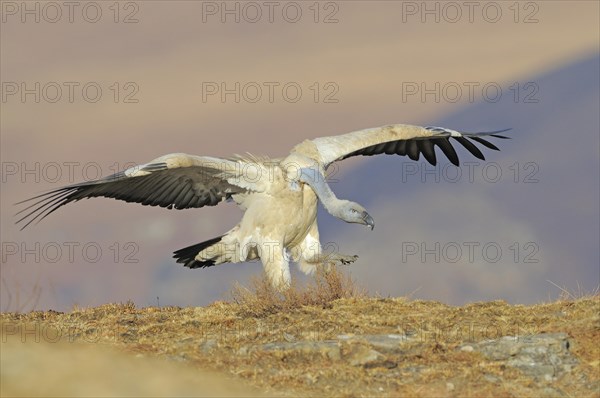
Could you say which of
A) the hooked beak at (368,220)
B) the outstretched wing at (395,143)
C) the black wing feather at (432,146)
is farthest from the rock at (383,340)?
the black wing feather at (432,146)

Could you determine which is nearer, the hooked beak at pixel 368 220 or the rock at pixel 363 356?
the rock at pixel 363 356

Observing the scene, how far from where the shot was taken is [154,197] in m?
16.1

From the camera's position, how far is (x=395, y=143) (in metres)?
18.4

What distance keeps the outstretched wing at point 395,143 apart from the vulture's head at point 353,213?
1598 mm

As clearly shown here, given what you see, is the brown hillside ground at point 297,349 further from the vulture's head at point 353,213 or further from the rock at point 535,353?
the vulture's head at point 353,213

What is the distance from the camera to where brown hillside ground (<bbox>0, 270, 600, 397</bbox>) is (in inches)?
420

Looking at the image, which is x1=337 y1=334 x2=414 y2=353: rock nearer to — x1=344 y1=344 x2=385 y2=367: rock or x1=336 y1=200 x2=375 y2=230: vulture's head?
x1=344 y1=344 x2=385 y2=367: rock

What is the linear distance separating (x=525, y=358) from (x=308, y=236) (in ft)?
16.0

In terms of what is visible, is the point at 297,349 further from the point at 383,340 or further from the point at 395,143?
the point at 395,143

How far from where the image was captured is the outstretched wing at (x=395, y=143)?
1623cm

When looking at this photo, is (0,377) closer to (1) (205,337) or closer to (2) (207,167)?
(1) (205,337)

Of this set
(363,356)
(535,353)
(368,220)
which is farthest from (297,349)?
(368,220)

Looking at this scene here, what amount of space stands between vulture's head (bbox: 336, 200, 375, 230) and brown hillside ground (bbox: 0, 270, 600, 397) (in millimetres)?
Answer: 883

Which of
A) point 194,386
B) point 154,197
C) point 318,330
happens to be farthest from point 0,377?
point 154,197
